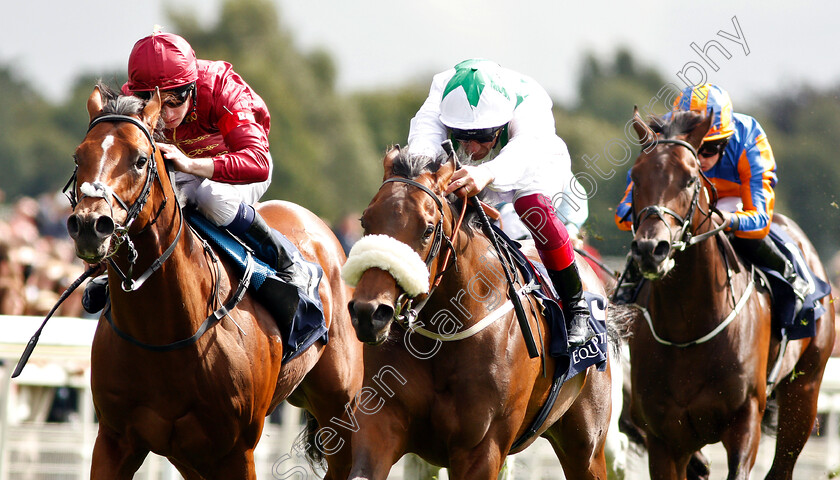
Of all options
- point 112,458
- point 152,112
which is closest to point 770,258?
point 152,112

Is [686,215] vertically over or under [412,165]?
under

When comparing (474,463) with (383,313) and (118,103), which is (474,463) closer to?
(383,313)

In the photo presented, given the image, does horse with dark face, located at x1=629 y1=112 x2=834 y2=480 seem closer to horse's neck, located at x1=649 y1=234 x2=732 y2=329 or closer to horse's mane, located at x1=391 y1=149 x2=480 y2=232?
horse's neck, located at x1=649 y1=234 x2=732 y2=329

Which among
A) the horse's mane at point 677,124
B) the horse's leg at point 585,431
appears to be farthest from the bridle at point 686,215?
the horse's leg at point 585,431

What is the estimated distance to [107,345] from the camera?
14.1 feet

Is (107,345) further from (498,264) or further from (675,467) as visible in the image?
(675,467)

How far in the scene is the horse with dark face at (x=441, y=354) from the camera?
3857 millimetres

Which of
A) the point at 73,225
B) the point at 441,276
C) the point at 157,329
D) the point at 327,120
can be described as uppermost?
the point at 73,225

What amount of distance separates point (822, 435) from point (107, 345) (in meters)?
6.76

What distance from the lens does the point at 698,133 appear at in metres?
5.43

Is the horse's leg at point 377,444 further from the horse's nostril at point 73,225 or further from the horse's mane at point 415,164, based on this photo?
the horse's nostril at point 73,225

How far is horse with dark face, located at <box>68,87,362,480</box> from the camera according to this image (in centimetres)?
377

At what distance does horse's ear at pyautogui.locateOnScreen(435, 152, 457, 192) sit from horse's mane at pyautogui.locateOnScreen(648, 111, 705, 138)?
5.71 ft

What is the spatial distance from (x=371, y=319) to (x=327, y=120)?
119ft
